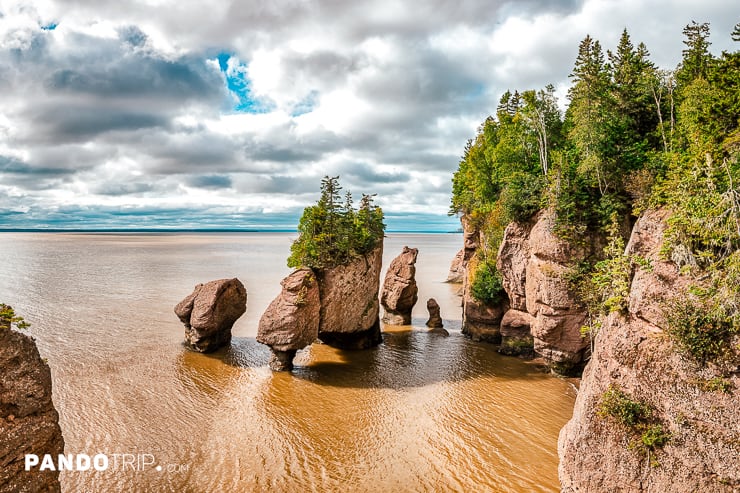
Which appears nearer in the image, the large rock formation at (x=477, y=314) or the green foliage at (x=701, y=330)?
the green foliage at (x=701, y=330)

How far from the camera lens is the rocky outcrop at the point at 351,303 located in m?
28.6

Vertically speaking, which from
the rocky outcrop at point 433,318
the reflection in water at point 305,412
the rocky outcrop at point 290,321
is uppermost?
the rocky outcrop at point 290,321

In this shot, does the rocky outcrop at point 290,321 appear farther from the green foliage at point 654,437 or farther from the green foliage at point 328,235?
the green foliage at point 654,437

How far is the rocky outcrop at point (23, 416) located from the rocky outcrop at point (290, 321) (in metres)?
15.3

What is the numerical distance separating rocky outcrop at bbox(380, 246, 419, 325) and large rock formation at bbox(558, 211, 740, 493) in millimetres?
24281

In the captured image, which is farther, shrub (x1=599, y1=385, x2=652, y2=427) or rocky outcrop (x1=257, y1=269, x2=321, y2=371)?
rocky outcrop (x1=257, y1=269, x2=321, y2=371)

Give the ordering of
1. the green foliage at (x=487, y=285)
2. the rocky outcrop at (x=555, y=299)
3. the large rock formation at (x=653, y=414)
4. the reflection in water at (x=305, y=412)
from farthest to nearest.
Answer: the green foliage at (x=487, y=285), the rocky outcrop at (x=555, y=299), the reflection in water at (x=305, y=412), the large rock formation at (x=653, y=414)

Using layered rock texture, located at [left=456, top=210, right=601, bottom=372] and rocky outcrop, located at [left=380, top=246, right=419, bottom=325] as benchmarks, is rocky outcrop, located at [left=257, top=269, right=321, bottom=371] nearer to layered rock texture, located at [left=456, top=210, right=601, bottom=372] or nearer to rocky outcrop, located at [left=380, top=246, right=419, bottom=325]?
rocky outcrop, located at [left=380, top=246, right=419, bottom=325]

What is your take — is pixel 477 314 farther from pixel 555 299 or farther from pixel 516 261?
pixel 555 299

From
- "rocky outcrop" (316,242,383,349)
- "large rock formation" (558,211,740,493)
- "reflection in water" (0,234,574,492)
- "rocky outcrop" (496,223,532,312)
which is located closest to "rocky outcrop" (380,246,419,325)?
"reflection in water" (0,234,574,492)

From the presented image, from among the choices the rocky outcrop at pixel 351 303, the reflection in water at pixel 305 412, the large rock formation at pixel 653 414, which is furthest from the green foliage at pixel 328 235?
the large rock formation at pixel 653 414

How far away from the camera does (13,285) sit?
2122 inches

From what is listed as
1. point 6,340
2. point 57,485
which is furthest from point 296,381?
point 6,340

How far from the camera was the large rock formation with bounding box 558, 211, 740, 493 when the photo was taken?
33.6 feet
